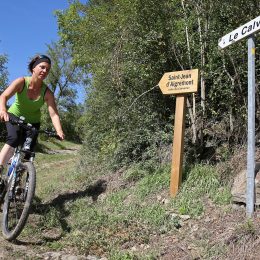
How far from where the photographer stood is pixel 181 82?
587 cm

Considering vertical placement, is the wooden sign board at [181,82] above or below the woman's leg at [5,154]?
above

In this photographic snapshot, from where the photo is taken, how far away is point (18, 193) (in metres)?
5.06

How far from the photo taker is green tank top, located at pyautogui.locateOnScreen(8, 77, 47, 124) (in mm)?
5496

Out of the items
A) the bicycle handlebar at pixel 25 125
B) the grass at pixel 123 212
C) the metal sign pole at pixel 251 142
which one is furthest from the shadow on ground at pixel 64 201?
the metal sign pole at pixel 251 142

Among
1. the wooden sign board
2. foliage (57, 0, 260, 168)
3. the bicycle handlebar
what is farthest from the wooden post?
the bicycle handlebar

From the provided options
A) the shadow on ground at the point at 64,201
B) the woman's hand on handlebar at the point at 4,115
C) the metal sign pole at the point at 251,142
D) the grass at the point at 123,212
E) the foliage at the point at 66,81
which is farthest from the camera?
the foliage at the point at 66,81

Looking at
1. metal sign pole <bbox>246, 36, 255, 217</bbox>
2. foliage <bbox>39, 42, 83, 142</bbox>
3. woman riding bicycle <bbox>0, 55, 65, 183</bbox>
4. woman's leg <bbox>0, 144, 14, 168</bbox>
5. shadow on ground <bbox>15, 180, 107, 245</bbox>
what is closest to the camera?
metal sign pole <bbox>246, 36, 255, 217</bbox>

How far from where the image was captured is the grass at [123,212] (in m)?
4.61

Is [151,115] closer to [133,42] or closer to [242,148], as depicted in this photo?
[133,42]

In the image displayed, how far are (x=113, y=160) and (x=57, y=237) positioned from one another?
8.62 feet

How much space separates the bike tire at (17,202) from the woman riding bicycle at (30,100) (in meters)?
0.57

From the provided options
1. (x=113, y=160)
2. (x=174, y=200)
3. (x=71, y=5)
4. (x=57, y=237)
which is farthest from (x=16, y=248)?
(x=71, y=5)

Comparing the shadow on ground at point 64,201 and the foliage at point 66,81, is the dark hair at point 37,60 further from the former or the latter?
the foliage at point 66,81

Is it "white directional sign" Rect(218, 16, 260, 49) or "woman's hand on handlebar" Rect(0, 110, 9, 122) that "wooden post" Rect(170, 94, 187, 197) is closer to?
"white directional sign" Rect(218, 16, 260, 49)
